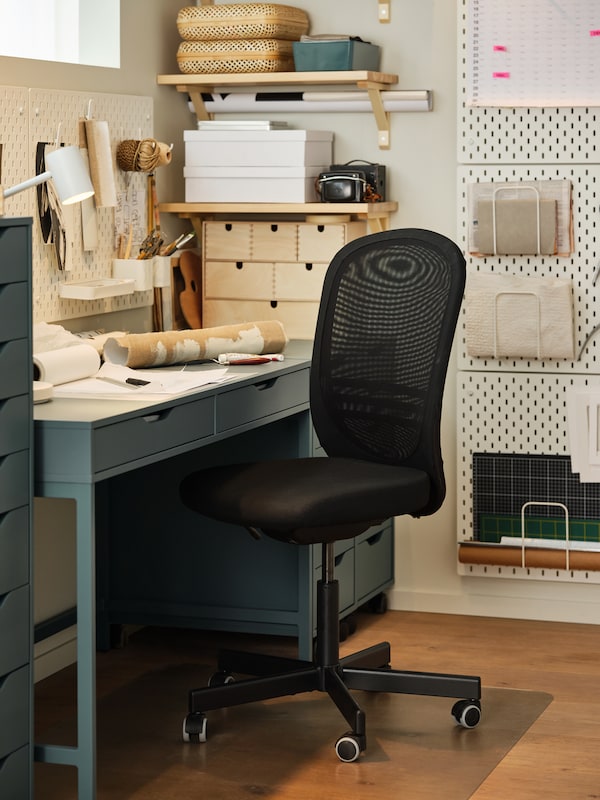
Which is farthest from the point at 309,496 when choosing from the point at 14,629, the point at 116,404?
the point at 14,629

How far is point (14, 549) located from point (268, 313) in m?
1.77

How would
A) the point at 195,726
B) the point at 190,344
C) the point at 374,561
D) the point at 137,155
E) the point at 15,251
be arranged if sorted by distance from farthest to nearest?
1. the point at 374,561
2. the point at 137,155
3. the point at 190,344
4. the point at 195,726
5. the point at 15,251

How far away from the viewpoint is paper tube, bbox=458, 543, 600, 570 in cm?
392

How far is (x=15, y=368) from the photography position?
241 centimetres

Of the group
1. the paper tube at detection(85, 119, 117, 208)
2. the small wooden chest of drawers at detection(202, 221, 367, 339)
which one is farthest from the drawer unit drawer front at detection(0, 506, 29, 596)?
the small wooden chest of drawers at detection(202, 221, 367, 339)

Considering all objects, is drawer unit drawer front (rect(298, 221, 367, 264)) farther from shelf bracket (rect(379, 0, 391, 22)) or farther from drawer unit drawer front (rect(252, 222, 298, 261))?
shelf bracket (rect(379, 0, 391, 22))

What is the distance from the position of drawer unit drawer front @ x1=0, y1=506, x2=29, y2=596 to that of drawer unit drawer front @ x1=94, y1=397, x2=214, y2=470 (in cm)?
18

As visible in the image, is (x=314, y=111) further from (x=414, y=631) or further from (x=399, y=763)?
(x=399, y=763)

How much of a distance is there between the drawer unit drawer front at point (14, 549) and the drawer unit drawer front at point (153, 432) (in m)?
0.18

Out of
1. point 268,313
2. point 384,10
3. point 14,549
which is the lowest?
point 14,549

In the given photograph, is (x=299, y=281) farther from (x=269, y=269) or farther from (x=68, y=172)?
(x=68, y=172)

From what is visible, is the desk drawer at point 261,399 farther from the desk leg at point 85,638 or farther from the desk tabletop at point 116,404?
the desk leg at point 85,638

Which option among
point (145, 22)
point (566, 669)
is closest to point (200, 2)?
point (145, 22)

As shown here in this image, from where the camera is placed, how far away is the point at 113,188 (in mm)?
3494
